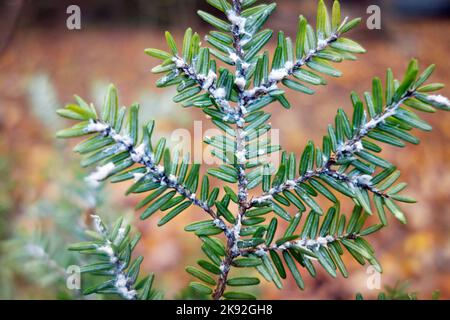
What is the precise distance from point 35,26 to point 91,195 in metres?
2.59

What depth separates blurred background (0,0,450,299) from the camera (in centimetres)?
98

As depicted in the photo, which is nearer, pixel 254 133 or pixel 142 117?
pixel 254 133

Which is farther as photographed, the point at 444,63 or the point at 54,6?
the point at 54,6

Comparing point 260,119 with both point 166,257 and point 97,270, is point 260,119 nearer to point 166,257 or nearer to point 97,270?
point 97,270

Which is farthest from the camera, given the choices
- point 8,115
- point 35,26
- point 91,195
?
point 35,26

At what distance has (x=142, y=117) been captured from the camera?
4.46ft

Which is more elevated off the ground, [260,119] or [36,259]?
[260,119]

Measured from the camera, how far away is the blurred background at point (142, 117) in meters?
Result: 0.98

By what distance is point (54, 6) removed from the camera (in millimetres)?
2973

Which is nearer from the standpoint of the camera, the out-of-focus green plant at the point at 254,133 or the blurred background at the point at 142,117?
the out-of-focus green plant at the point at 254,133

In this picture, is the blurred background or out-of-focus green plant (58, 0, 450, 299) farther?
the blurred background

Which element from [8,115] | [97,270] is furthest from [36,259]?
[8,115]

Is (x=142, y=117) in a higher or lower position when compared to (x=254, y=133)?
higher
